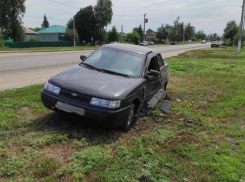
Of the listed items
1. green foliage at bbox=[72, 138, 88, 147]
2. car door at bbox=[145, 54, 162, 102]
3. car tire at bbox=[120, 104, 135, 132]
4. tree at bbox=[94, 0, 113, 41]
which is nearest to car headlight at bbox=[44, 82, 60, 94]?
green foliage at bbox=[72, 138, 88, 147]

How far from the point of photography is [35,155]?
132 inches

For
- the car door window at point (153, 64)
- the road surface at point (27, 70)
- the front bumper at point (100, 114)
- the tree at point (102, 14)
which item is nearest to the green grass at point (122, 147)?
the front bumper at point (100, 114)

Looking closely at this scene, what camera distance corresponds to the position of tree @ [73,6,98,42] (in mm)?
63697

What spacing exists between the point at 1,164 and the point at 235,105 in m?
5.95

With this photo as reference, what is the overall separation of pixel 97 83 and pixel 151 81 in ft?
5.37

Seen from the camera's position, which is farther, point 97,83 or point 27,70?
point 27,70

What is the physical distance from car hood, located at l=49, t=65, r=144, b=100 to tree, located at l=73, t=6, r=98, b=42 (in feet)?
201

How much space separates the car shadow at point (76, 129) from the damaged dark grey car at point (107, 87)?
24 centimetres

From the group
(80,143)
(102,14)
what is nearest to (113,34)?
(102,14)

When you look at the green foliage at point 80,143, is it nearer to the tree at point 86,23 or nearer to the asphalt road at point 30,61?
the asphalt road at point 30,61

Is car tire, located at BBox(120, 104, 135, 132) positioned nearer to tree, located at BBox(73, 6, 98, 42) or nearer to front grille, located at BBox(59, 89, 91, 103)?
front grille, located at BBox(59, 89, 91, 103)

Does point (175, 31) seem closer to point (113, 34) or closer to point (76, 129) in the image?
point (113, 34)

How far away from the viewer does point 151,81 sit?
5.46 meters

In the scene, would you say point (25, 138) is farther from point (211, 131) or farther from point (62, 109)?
point (211, 131)
